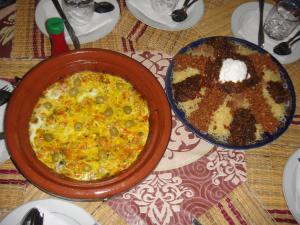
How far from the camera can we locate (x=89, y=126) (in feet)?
5.24

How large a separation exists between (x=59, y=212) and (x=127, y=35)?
1.15 metres

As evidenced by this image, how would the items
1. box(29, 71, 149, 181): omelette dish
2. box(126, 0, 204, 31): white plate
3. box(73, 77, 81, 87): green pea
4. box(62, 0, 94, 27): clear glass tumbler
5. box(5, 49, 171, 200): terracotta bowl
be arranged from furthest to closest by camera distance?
box(126, 0, 204, 31): white plate
box(62, 0, 94, 27): clear glass tumbler
box(73, 77, 81, 87): green pea
box(29, 71, 149, 181): omelette dish
box(5, 49, 171, 200): terracotta bowl

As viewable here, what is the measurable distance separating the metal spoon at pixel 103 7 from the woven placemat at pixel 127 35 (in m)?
0.10

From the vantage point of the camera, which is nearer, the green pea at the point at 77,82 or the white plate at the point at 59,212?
the white plate at the point at 59,212

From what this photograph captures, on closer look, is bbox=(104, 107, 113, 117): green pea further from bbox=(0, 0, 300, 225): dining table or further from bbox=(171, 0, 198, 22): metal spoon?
bbox=(171, 0, 198, 22): metal spoon

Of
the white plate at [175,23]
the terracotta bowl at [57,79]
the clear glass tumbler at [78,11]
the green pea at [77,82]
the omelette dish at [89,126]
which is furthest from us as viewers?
the white plate at [175,23]

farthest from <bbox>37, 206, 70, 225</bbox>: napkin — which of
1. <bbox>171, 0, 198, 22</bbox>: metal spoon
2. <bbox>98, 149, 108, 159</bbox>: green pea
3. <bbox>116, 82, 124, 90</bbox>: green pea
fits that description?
<bbox>171, 0, 198, 22</bbox>: metal spoon

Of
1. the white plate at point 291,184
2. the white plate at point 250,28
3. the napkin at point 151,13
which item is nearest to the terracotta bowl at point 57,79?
the napkin at point 151,13

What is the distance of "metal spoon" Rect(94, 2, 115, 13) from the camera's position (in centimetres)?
203

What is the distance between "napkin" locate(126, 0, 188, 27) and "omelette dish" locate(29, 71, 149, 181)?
1.84 feet

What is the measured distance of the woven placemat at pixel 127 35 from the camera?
75.7 inches

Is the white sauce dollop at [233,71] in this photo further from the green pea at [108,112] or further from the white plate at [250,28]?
the green pea at [108,112]

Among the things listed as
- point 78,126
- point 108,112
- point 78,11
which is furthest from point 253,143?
point 78,11

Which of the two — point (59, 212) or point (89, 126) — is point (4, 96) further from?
point (59, 212)
